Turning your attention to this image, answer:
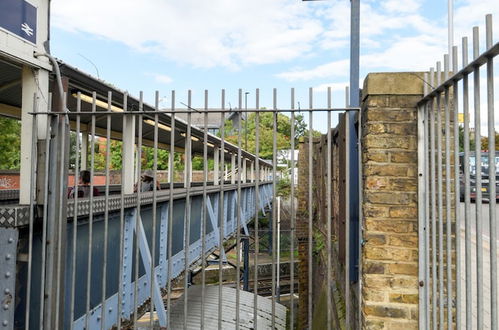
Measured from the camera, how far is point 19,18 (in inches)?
119

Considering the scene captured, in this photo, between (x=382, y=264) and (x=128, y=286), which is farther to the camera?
(x=128, y=286)

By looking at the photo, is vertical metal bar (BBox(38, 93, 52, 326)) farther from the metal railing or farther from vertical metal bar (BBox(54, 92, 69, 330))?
the metal railing

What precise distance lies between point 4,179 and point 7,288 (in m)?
9.74

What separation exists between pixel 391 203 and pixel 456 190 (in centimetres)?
48

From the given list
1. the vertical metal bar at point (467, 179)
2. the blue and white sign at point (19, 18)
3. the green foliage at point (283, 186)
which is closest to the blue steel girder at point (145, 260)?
the vertical metal bar at point (467, 179)

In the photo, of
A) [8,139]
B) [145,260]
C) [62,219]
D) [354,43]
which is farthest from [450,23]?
[8,139]

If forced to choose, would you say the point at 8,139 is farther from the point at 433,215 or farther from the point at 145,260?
the point at 433,215

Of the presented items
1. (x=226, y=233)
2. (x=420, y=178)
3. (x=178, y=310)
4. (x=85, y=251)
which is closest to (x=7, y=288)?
(x=85, y=251)

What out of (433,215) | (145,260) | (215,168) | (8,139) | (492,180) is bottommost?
(145,260)

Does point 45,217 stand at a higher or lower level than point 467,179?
lower

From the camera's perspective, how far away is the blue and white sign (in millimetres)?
2928

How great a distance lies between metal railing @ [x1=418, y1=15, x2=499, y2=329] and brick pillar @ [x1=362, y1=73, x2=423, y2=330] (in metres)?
0.06

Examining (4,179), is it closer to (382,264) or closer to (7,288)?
(7,288)

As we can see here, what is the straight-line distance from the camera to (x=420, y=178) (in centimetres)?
246
